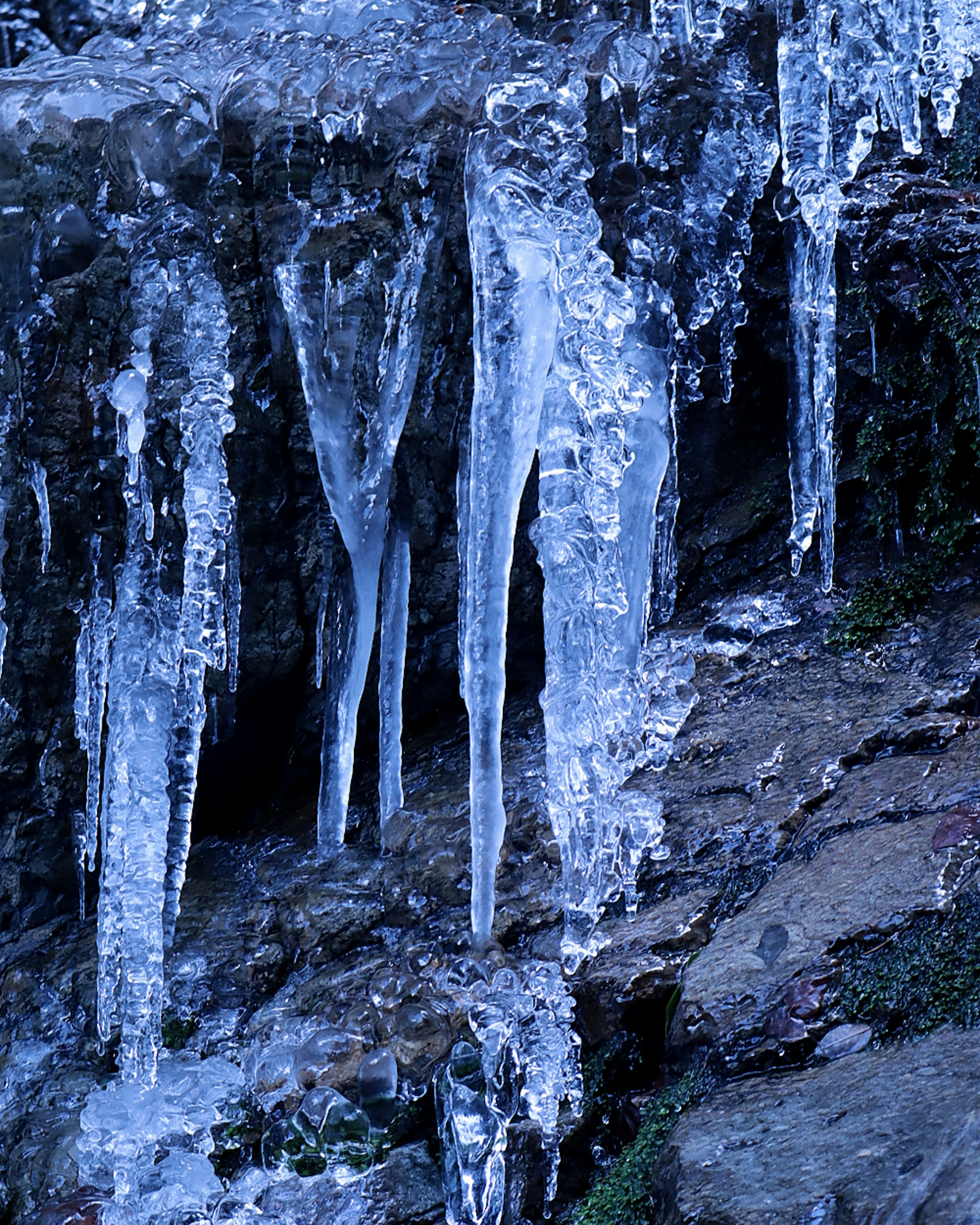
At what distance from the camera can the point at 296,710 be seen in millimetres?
5938

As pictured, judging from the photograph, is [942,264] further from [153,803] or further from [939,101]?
[153,803]

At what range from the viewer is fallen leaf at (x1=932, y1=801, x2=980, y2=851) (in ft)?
10.8

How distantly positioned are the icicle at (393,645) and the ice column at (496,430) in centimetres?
121

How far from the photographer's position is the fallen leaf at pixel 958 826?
3.28 m

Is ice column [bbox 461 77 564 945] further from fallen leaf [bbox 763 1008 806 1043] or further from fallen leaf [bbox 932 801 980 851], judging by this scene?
fallen leaf [bbox 932 801 980 851]

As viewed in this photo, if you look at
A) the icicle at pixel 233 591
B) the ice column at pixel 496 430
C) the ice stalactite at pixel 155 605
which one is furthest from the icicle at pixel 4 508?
the ice column at pixel 496 430

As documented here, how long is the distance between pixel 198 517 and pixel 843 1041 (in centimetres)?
302

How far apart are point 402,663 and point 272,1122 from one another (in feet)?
6.25

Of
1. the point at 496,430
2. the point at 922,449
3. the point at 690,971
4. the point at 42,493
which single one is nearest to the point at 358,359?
the point at 496,430

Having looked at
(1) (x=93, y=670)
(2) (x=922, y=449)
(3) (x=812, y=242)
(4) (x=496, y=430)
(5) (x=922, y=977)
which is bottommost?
(5) (x=922, y=977)

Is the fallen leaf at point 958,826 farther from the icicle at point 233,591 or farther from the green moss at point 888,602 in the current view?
the icicle at point 233,591

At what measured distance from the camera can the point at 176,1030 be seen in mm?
4461

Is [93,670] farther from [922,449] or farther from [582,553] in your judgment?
[922,449]

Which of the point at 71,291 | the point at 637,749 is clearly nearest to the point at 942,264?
the point at 637,749
